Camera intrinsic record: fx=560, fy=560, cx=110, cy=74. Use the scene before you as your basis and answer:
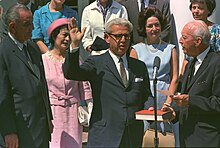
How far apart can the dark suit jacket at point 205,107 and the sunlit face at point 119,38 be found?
0.68 metres

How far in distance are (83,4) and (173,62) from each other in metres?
3.17

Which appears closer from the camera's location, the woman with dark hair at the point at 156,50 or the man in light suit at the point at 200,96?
the man in light suit at the point at 200,96

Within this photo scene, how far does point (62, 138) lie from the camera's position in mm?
5938

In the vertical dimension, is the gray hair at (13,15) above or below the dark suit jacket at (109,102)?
above

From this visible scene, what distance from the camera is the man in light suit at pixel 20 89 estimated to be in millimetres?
5004

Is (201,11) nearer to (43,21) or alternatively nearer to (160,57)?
(160,57)

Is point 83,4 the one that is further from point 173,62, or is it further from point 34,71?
point 34,71

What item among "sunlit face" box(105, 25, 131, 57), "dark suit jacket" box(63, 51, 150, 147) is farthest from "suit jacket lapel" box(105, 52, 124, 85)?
"sunlit face" box(105, 25, 131, 57)

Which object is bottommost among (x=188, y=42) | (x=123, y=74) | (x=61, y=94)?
(x=61, y=94)

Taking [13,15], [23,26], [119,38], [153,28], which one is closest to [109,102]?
[119,38]

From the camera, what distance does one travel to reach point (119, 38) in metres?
4.88

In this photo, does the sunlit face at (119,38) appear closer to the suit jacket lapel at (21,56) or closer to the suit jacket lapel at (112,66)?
the suit jacket lapel at (112,66)

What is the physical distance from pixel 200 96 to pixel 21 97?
1616mm

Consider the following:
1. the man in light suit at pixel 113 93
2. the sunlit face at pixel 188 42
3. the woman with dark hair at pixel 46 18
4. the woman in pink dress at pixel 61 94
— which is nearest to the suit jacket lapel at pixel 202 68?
the sunlit face at pixel 188 42
